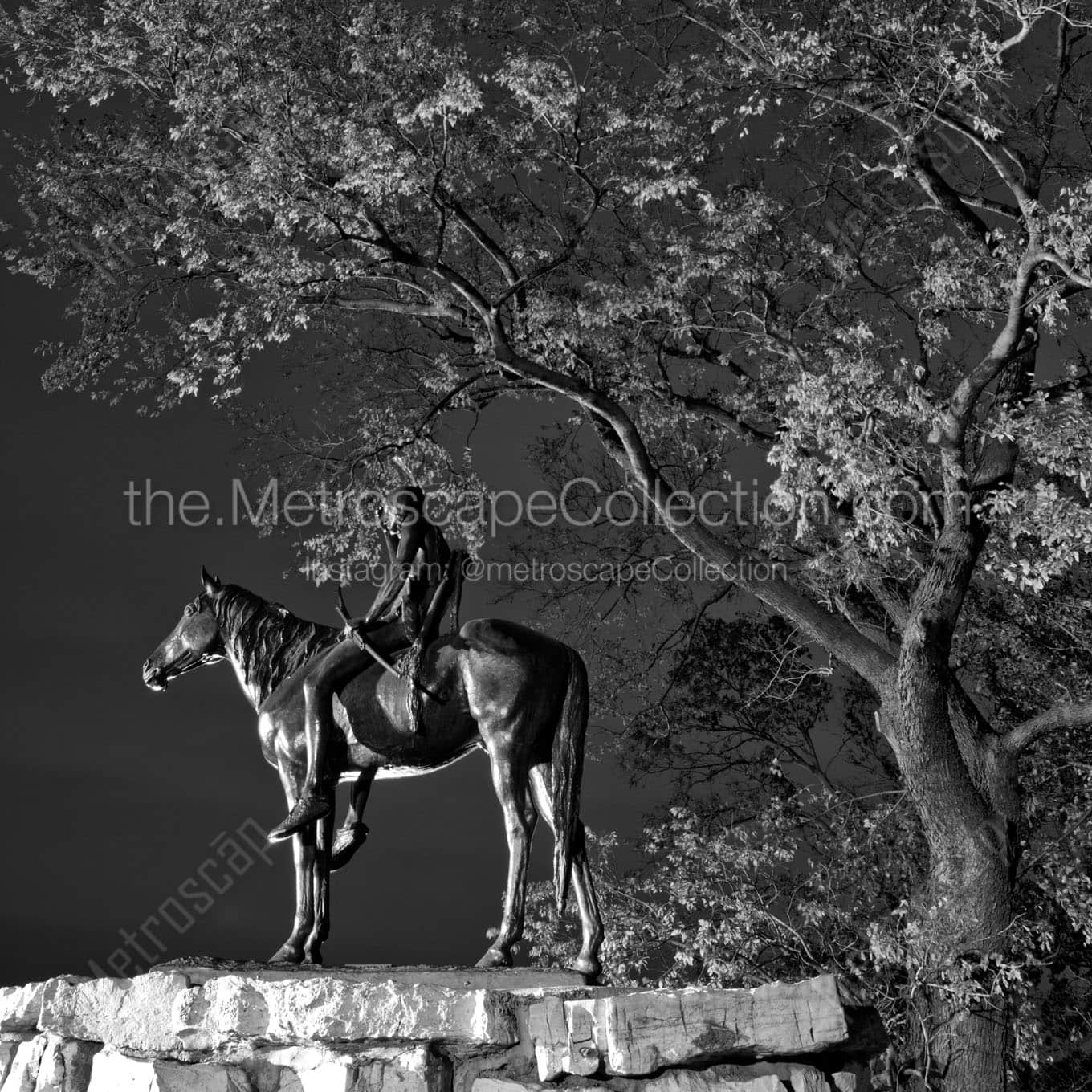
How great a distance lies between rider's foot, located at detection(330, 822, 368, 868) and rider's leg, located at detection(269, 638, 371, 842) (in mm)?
296

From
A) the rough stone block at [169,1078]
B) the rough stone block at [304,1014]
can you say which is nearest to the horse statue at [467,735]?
the rough stone block at [304,1014]

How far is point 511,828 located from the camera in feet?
19.8

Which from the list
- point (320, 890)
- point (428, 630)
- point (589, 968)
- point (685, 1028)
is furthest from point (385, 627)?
point (685, 1028)

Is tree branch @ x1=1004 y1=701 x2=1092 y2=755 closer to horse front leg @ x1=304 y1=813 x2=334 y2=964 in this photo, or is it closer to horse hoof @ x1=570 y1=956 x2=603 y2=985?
horse hoof @ x1=570 y1=956 x2=603 y2=985

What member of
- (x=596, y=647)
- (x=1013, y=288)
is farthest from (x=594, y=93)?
(x=596, y=647)

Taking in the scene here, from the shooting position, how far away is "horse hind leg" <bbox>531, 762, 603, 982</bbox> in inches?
225

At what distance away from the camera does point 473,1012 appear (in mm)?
4977

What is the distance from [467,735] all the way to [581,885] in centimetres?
92

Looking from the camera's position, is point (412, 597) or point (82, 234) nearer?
point (412, 597)

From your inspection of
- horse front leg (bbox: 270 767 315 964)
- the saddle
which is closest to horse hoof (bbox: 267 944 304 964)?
horse front leg (bbox: 270 767 315 964)

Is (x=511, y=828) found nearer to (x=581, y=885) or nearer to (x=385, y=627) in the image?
(x=581, y=885)

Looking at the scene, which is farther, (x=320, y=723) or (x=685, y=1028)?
(x=320, y=723)

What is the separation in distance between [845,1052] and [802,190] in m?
9.52

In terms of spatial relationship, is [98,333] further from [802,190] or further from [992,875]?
[992,875]
